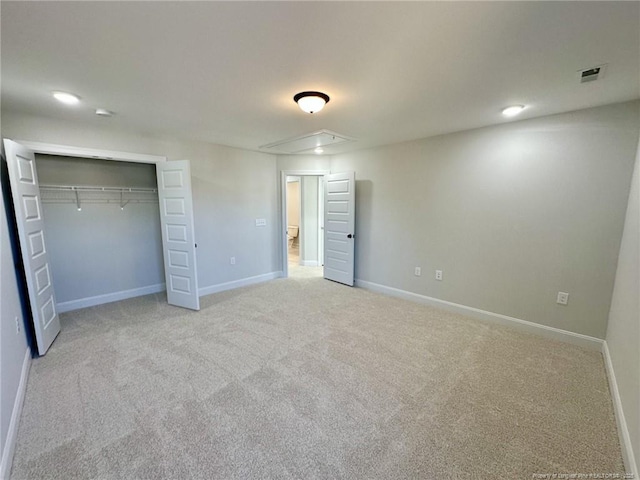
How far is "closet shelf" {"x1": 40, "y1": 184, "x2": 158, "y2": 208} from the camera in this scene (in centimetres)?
343

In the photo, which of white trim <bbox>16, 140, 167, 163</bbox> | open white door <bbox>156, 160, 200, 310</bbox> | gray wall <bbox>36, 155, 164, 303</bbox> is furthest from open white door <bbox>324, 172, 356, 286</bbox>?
gray wall <bbox>36, 155, 164, 303</bbox>

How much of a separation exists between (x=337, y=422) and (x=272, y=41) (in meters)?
2.42

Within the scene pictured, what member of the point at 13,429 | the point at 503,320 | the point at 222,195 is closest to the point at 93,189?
the point at 222,195

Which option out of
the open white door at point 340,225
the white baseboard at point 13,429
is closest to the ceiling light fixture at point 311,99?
the open white door at point 340,225

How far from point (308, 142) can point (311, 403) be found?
3274 millimetres

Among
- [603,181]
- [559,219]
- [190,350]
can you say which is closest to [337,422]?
[190,350]

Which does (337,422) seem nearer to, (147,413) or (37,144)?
(147,413)

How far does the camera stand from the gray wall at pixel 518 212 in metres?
2.57

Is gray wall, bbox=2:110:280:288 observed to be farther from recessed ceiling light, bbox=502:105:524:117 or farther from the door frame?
recessed ceiling light, bbox=502:105:524:117

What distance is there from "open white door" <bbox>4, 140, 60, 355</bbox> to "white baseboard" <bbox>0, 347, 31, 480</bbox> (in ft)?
1.50

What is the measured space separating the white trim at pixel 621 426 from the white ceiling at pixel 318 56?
2.29m

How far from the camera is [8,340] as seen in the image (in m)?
1.87

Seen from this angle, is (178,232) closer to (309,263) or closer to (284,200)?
(284,200)

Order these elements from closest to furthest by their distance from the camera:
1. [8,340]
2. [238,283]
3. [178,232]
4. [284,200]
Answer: [8,340] → [178,232] → [238,283] → [284,200]
